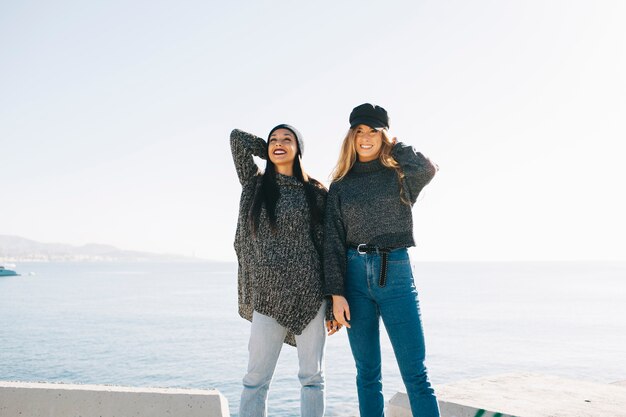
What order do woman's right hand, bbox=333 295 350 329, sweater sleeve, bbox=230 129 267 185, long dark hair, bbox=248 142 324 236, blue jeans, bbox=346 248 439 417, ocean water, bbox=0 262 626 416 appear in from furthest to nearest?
1. ocean water, bbox=0 262 626 416
2. sweater sleeve, bbox=230 129 267 185
3. long dark hair, bbox=248 142 324 236
4. woman's right hand, bbox=333 295 350 329
5. blue jeans, bbox=346 248 439 417

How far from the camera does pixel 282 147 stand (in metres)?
3.49

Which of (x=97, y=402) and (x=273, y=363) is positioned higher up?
(x=273, y=363)

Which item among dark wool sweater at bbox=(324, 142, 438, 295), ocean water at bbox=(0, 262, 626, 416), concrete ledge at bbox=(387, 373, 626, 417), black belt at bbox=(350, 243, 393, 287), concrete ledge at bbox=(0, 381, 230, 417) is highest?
dark wool sweater at bbox=(324, 142, 438, 295)

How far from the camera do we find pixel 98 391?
366 cm

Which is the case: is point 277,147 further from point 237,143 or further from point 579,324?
point 579,324

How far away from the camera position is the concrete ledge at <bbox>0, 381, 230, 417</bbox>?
3.62 m

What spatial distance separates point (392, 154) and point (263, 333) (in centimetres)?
139

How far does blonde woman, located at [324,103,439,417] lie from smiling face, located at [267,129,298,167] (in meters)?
0.35

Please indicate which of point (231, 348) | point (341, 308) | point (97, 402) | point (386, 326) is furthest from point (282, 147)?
point (231, 348)

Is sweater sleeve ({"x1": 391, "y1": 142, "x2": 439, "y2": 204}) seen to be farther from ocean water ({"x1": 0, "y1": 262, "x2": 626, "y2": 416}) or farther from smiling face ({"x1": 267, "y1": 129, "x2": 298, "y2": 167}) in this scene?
ocean water ({"x1": 0, "y1": 262, "x2": 626, "y2": 416})

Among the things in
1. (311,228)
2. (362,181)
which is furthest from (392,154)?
(311,228)

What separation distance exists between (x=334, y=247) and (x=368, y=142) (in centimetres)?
70

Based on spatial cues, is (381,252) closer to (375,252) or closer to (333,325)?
(375,252)

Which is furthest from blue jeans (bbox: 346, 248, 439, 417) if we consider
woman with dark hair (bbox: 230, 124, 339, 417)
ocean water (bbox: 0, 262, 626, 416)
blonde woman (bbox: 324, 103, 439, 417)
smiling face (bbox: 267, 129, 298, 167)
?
ocean water (bbox: 0, 262, 626, 416)
